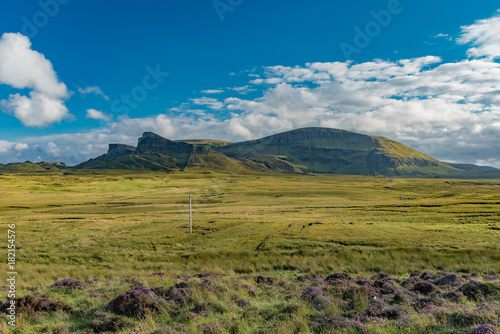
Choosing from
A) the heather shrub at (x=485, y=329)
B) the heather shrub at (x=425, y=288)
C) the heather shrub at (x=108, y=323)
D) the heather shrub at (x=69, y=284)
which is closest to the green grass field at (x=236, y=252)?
the heather shrub at (x=108, y=323)

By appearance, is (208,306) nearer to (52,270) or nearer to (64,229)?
(52,270)

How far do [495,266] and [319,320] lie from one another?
2094 cm

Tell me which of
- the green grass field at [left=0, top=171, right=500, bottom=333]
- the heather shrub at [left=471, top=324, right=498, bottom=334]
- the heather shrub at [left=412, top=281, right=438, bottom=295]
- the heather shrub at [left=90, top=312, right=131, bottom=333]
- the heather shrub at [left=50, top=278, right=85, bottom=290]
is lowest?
the green grass field at [left=0, top=171, right=500, bottom=333]

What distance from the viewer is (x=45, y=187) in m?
138

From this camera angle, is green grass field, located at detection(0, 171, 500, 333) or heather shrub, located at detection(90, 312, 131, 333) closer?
heather shrub, located at detection(90, 312, 131, 333)

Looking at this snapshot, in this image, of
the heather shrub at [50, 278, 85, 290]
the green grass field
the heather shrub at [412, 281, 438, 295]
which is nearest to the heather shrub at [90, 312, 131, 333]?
the green grass field

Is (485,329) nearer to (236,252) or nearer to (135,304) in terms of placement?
(135,304)

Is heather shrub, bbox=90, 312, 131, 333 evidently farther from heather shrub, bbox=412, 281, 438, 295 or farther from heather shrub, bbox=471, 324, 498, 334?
heather shrub, bbox=412, 281, 438, 295

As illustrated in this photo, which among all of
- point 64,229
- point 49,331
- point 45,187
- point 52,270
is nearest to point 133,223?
point 64,229

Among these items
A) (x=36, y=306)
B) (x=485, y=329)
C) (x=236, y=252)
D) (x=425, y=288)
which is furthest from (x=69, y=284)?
(x=425, y=288)

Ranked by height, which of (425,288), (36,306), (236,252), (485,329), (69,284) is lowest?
(236,252)

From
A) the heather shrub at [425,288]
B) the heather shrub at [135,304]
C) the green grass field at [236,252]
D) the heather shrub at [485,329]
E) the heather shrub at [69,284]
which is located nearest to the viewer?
the heather shrub at [485,329]

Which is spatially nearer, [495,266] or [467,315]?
[467,315]

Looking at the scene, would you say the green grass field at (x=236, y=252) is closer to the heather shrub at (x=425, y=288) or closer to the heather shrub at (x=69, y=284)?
the heather shrub at (x=69, y=284)
